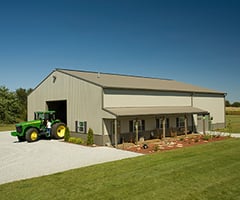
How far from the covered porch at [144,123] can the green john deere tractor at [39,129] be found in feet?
18.4

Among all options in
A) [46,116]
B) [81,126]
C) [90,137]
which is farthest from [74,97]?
[90,137]

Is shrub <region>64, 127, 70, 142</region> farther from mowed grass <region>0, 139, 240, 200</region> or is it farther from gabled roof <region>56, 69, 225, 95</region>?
mowed grass <region>0, 139, 240, 200</region>

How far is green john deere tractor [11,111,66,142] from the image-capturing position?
19328mm

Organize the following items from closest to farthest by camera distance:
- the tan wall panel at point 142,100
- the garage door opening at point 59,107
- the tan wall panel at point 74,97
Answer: the tan wall panel at point 74,97
the tan wall panel at point 142,100
the garage door opening at point 59,107

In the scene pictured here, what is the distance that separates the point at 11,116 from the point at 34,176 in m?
35.1

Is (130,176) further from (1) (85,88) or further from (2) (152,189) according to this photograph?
(1) (85,88)

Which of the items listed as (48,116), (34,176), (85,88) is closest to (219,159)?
(34,176)

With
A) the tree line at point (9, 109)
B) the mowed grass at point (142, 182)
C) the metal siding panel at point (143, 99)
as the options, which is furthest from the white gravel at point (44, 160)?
the tree line at point (9, 109)

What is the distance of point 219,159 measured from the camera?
11.5 m

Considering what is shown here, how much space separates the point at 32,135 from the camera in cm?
1934

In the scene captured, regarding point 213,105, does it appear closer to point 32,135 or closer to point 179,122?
point 179,122

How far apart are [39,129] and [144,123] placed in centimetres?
924

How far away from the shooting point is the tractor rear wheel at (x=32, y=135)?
62.7ft

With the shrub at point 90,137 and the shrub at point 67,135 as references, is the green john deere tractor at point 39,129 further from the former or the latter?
the shrub at point 90,137
